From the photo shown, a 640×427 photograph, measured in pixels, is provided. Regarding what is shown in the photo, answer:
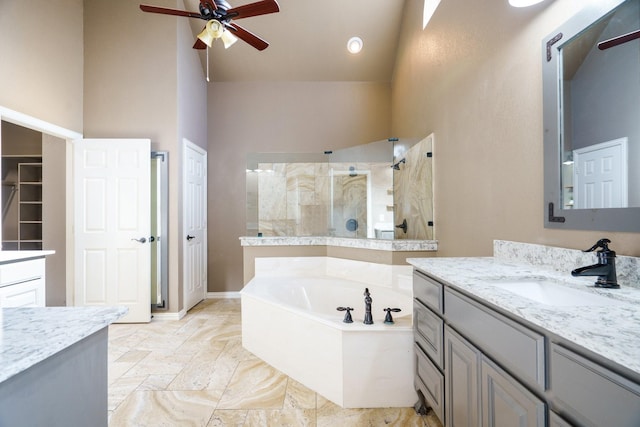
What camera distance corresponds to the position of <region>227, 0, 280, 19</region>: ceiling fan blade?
2.20 metres

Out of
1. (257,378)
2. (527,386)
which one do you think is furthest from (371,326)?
(527,386)

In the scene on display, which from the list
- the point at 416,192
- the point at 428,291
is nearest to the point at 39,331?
the point at 428,291

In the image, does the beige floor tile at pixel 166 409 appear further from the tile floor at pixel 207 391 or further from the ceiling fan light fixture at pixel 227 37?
the ceiling fan light fixture at pixel 227 37

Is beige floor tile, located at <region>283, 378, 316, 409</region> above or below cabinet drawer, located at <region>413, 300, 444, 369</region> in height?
below

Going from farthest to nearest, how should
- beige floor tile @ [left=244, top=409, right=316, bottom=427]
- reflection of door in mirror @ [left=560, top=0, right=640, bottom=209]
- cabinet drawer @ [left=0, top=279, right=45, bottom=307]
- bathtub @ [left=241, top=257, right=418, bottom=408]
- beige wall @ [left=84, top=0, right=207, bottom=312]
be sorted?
beige wall @ [left=84, top=0, right=207, bottom=312], cabinet drawer @ [left=0, top=279, right=45, bottom=307], bathtub @ [left=241, top=257, right=418, bottom=408], beige floor tile @ [left=244, top=409, right=316, bottom=427], reflection of door in mirror @ [left=560, top=0, right=640, bottom=209]

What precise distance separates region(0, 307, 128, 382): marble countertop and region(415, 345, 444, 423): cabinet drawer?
137 centimetres

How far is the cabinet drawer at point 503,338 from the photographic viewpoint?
86 cm

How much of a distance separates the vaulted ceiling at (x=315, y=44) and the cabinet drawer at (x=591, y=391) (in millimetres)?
4212

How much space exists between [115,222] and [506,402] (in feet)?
12.5

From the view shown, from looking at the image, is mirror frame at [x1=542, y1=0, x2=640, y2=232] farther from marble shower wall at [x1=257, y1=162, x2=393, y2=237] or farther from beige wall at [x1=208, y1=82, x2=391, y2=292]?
beige wall at [x1=208, y1=82, x2=391, y2=292]

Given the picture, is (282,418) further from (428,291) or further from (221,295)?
(221,295)

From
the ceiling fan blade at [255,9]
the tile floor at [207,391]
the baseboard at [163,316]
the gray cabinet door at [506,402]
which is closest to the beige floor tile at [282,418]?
the tile floor at [207,391]

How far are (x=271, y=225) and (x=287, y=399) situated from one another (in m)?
2.10

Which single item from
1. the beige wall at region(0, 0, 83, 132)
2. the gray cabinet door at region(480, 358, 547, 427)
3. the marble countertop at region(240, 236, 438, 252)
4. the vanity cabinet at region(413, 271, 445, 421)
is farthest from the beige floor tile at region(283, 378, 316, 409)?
the beige wall at region(0, 0, 83, 132)
